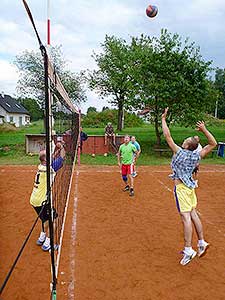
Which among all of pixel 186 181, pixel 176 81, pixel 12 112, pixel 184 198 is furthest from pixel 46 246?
pixel 12 112

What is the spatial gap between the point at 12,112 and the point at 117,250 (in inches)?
1948

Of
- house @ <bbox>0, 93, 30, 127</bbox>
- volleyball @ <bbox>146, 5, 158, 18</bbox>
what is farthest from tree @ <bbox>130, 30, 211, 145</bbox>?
house @ <bbox>0, 93, 30, 127</bbox>

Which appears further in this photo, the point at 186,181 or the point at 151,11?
the point at 151,11

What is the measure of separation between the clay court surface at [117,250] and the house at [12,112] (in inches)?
1674

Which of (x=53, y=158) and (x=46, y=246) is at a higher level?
(x=53, y=158)

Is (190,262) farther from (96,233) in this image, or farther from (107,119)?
(107,119)

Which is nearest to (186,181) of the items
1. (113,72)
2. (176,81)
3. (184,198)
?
(184,198)

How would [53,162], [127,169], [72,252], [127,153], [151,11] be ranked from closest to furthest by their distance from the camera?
[72,252], [53,162], [151,11], [127,153], [127,169]

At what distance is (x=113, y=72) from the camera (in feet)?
103

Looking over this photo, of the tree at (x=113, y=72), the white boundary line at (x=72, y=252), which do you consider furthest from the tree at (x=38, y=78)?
the white boundary line at (x=72, y=252)

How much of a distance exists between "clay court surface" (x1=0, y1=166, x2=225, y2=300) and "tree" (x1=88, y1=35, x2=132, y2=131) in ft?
71.7

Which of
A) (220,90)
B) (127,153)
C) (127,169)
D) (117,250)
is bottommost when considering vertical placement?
(117,250)

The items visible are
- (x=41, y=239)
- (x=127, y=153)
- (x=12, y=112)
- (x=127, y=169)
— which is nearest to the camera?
(x=41, y=239)

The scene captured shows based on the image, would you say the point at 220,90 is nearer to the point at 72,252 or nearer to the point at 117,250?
the point at 117,250
